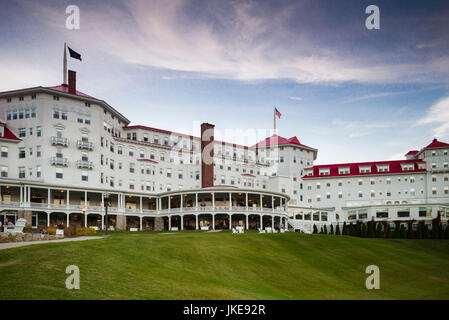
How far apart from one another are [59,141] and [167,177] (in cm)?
2334

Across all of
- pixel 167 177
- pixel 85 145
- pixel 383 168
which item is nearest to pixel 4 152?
pixel 85 145

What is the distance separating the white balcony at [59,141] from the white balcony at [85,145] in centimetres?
192

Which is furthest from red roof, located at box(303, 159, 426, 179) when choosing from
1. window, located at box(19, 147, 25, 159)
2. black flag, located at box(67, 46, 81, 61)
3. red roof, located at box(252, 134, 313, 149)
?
window, located at box(19, 147, 25, 159)

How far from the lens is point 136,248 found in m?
28.9

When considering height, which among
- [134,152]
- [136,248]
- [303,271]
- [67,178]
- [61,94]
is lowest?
[303,271]

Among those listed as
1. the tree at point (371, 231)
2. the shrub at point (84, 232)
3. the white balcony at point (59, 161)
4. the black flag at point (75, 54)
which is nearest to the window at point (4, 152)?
the white balcony at point (59, 161)

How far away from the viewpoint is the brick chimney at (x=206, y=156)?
269 feet

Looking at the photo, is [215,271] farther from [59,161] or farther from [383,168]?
[383,168]

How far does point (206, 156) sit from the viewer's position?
272ft
